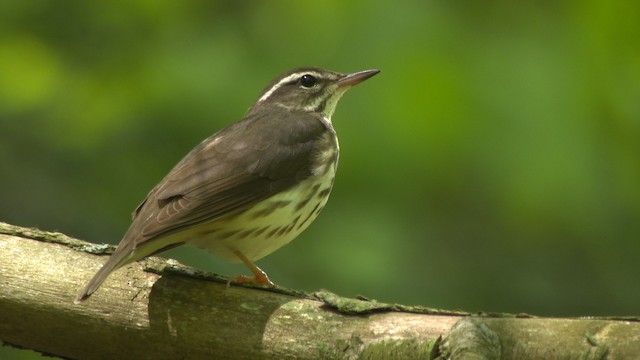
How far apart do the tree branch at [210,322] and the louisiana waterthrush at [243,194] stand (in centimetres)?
20

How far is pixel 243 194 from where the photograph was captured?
15.5 ft

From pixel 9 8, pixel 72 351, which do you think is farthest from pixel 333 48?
pixel 72 351

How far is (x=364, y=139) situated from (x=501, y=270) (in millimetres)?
1288

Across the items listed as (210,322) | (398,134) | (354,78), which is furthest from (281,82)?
(210,322)

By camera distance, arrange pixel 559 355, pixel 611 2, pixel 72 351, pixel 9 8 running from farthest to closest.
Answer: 1. pixel 9 8
2. pixel 611 2
3. pixel 72 351
4. pixel 559 355

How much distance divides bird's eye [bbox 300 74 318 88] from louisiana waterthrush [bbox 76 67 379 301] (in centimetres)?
49

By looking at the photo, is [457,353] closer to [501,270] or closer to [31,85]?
[501,270]

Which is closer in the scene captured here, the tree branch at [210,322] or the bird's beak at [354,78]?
the tree branch at [210,322]

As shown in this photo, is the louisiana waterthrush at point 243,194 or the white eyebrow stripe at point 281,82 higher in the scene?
the white eyebrow stripe at point 281,82

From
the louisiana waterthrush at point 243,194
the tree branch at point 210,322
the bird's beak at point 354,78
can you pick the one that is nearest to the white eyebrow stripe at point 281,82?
the bird's beak at point 354,78

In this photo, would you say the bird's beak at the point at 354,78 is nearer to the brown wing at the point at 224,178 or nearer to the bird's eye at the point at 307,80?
the bird's eye at the point at 307,80

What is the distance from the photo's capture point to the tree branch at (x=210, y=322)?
349cm

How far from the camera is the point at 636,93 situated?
599 cm

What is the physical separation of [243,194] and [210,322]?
84 cm
